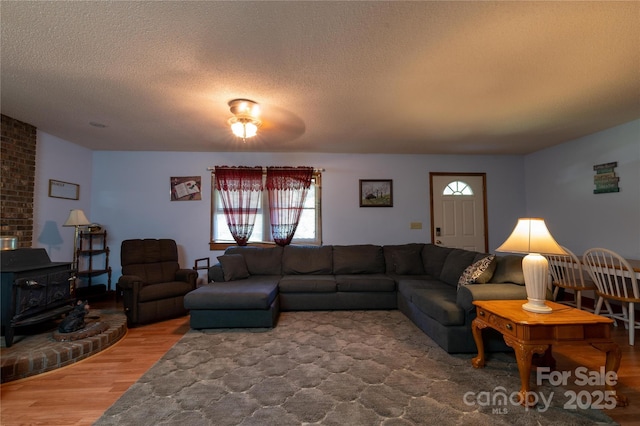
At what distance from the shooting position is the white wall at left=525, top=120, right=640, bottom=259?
11.0ft

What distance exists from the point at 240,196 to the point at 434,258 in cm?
313

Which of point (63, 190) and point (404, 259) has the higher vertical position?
point (63, 190)

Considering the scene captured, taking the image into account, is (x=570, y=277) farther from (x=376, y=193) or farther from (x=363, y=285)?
(x=376, y=193)

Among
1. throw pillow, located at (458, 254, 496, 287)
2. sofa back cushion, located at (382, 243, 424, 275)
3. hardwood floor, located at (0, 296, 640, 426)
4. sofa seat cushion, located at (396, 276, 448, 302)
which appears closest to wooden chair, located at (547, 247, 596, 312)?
hardwood floor, located at (0, 296, 640, 426)

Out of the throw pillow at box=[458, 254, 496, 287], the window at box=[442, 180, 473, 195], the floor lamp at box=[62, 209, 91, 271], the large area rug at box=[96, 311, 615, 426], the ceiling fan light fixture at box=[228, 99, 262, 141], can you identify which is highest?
the ceiling fan light fixture at box=[228, 99, 262, 141]

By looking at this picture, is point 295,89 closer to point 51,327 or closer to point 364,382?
point 364,382

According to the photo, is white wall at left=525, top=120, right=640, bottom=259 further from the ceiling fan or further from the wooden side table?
the ceiling fan

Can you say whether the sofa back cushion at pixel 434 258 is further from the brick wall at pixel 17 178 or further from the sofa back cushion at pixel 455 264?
the brick wall at pixel 17 178

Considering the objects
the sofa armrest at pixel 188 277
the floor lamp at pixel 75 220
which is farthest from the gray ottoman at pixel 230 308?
the floor lamp at pixel 75 220

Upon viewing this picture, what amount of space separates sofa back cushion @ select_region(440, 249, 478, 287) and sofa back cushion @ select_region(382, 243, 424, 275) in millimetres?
523

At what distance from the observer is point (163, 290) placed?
3.34 meters

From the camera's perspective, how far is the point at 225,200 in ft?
14.6

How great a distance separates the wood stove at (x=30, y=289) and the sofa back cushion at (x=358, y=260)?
3.13 meters

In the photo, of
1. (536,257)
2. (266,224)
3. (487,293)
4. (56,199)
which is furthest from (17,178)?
(536,257)
